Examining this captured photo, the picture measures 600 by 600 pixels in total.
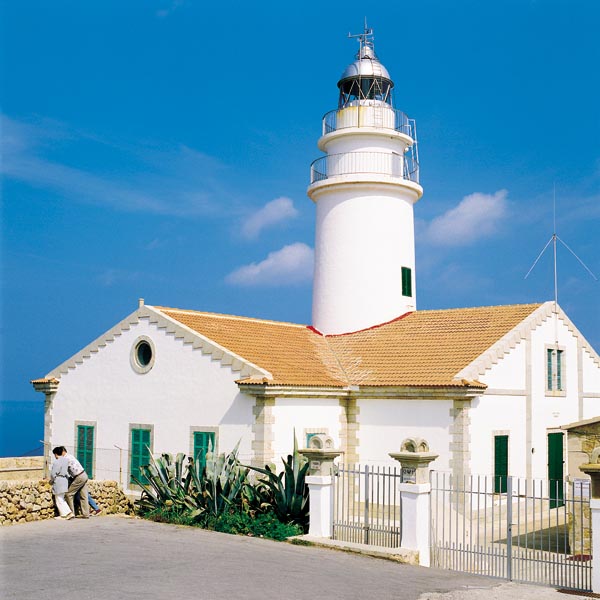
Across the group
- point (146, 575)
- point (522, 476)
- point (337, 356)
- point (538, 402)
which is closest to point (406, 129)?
point (337, 356)

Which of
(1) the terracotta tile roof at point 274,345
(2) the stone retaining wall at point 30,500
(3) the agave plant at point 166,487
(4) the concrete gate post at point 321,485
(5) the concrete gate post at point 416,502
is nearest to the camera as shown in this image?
(5) the concrete gate post at point 416,502

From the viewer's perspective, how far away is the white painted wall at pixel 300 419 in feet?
54.9

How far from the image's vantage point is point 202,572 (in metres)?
10.8

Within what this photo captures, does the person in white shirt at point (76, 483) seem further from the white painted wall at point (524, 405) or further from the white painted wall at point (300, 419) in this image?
the white painted wall at point (524, 405)

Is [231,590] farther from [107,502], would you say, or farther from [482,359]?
[482,359]

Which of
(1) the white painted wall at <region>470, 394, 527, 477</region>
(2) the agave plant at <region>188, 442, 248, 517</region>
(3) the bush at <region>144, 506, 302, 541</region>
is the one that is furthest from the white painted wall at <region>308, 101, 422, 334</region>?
(3) the bush at <region>144, 506, 302, 541</region>

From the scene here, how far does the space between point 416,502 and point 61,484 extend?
6891 mm

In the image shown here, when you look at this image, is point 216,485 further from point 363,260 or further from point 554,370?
point 554,370

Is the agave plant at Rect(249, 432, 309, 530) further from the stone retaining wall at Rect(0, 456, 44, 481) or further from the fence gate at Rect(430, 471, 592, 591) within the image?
the stone retaining wall at Rect(0, 456, 44, 481)

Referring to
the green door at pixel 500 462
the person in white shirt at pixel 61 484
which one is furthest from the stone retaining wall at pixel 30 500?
the green door at pixel 500 462

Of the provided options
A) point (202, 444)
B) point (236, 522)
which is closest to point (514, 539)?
point (236, 522)

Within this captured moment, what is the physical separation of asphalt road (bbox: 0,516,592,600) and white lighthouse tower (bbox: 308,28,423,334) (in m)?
10.2

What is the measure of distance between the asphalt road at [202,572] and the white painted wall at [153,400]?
3.91 meters

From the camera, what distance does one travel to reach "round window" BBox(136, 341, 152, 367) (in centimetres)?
1877
